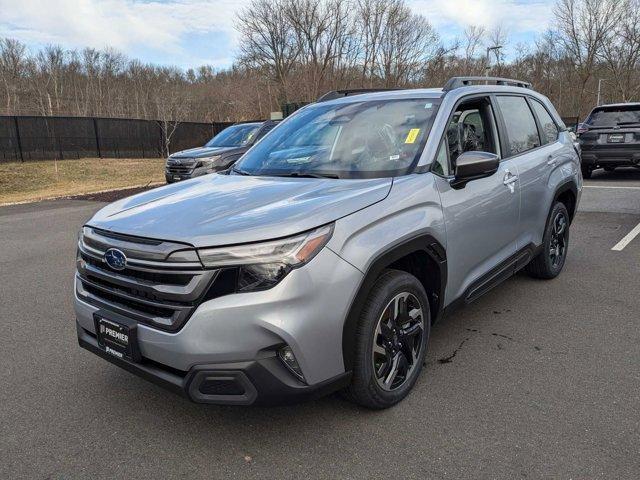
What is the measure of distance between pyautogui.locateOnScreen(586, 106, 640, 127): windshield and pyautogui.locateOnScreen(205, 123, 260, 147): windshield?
830 centimetres

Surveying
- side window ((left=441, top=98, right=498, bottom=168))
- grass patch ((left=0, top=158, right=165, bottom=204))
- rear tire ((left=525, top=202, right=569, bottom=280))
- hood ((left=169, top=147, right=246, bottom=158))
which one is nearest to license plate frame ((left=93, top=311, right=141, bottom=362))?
side window ((left=441, top=98, right=498, bottom=168))

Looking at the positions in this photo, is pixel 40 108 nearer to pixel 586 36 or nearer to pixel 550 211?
pixel 586 36

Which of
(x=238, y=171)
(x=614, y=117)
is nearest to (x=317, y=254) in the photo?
(x=238, y=171)

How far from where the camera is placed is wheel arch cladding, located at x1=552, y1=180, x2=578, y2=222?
4.90 metres

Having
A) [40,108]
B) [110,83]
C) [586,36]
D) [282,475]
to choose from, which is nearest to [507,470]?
[282,475]

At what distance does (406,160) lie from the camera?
3.17 meters

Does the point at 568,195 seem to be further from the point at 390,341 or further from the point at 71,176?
the point at 71,176

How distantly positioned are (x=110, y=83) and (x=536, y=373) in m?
80.3

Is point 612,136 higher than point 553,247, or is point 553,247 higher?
point 612,136

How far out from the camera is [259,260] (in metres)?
2.26

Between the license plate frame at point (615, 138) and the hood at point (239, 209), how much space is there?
440 inches

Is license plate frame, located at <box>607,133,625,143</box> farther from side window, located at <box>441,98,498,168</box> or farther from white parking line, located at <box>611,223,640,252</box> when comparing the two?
side window, located at <box>441,98,498,168</box>

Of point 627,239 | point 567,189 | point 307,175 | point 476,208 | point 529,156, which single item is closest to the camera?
point 307,175

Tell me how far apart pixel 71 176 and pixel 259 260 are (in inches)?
840
